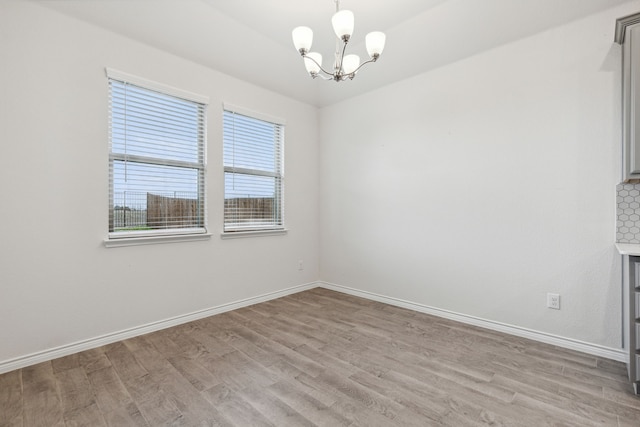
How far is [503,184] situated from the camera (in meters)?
2.90

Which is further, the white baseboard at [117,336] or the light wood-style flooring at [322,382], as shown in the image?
the white baseboard at [117,336]

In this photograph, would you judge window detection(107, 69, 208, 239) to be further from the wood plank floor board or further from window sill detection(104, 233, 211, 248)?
the wood plank floor board

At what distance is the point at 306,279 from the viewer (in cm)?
448

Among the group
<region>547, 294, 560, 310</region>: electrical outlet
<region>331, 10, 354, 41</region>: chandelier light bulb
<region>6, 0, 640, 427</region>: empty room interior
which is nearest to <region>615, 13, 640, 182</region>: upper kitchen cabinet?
<region>6, 0, 640, 427</region>: empty room interior

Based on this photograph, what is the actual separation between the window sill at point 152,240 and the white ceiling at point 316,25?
183 cm

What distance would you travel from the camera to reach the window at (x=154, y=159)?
2.76 meters

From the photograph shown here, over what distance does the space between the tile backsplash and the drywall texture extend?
0.18 feet

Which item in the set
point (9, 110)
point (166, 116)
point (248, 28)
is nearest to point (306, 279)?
point (166, 116)

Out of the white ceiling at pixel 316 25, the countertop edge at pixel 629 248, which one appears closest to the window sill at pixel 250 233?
the white ceiling at pixel 316 25

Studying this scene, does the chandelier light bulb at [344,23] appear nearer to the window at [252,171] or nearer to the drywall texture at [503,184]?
the drywall texture at [503,184]

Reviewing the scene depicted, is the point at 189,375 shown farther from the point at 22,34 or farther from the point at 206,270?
the point at 22,34

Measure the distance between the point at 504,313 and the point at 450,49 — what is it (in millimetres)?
2640

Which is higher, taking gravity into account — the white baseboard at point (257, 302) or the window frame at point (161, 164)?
the window frame at point (161, 164)

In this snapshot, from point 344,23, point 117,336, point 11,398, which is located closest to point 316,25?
point 344,23
